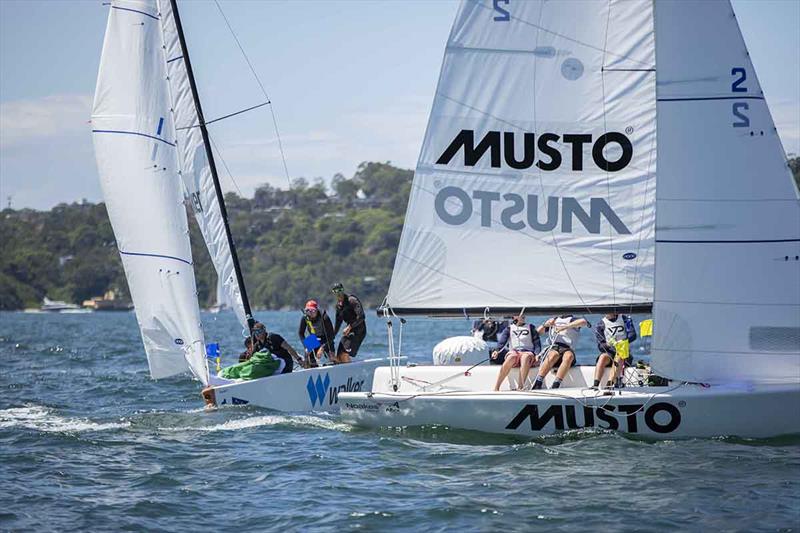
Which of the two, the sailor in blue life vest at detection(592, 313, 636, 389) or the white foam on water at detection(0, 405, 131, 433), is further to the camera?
the white foam on water at detection(0, 405, 131, 433)

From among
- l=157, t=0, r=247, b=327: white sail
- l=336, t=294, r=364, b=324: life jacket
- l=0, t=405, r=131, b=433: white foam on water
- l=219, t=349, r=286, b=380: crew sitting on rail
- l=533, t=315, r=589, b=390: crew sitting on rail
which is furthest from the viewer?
l=336, t=294, r=364, b=324: life jacket

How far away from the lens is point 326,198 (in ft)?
482

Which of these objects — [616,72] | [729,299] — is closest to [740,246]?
[729,299]

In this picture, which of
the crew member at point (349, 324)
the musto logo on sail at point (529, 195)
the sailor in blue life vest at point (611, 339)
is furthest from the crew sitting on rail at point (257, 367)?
the sailor in blue life vest at point (611, 339)

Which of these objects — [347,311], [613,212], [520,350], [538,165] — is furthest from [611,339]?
[347,311]

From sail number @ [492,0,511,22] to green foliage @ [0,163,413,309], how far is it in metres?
87.9

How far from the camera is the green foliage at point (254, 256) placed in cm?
10919

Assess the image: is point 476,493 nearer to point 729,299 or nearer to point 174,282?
point 729,299

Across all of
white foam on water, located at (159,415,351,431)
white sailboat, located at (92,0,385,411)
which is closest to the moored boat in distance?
white sailboat, located at (92,0,385,411)

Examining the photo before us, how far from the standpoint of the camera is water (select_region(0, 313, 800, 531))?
31.7 feet

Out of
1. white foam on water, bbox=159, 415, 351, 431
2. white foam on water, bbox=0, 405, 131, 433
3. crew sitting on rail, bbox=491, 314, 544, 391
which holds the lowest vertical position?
white foam on water, bbox=0, 405, 131, 433

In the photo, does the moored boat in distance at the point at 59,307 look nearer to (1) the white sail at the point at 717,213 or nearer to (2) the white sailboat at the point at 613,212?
(2) the white sailboat at the point at 613,212

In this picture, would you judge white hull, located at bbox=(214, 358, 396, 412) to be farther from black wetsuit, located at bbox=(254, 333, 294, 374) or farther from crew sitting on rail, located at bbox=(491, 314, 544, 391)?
crew sitting on rail, located at bbox=(491, 314, 544, 391)

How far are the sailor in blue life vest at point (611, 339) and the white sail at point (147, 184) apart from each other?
5730mm
